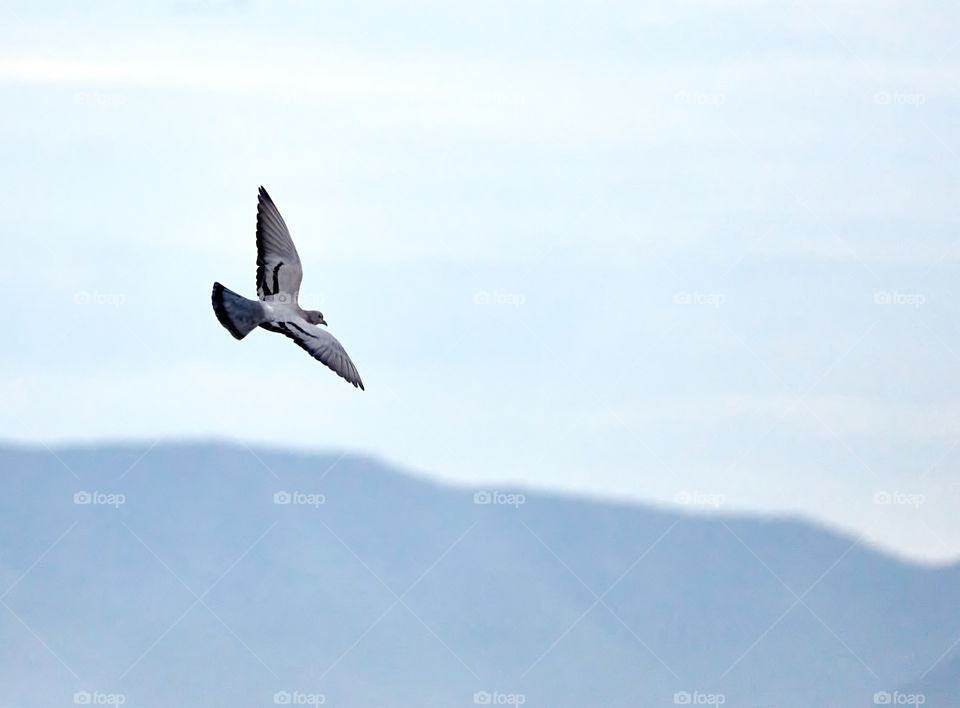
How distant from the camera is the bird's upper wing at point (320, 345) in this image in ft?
65.0

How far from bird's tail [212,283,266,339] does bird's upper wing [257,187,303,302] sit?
1.12 meters

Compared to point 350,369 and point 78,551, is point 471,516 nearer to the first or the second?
point 78,551

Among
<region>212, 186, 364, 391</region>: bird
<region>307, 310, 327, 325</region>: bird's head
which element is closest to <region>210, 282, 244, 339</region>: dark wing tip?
<region>212, 186, 364, 391</region>: bird

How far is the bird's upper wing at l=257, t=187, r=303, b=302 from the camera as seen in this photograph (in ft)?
69.7

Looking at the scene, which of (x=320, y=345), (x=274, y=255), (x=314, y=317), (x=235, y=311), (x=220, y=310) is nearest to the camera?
(x=220, y=310)

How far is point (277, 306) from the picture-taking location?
20734mm

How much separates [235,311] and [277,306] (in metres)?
1.03

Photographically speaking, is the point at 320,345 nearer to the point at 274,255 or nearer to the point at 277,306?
the point at 277,306

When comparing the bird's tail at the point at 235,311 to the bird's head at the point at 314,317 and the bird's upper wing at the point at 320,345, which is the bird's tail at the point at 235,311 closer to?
the bird's upper wing at the point at 320,345

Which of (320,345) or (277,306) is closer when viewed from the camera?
(320,345)

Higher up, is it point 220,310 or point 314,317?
point 220,310

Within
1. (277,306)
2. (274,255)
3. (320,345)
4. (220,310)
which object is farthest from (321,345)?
(274,255)

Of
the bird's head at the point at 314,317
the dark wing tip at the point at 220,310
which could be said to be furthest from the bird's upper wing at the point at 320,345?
the dark wing tip at the point at 220,310

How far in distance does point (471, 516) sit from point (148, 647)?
1733cm
